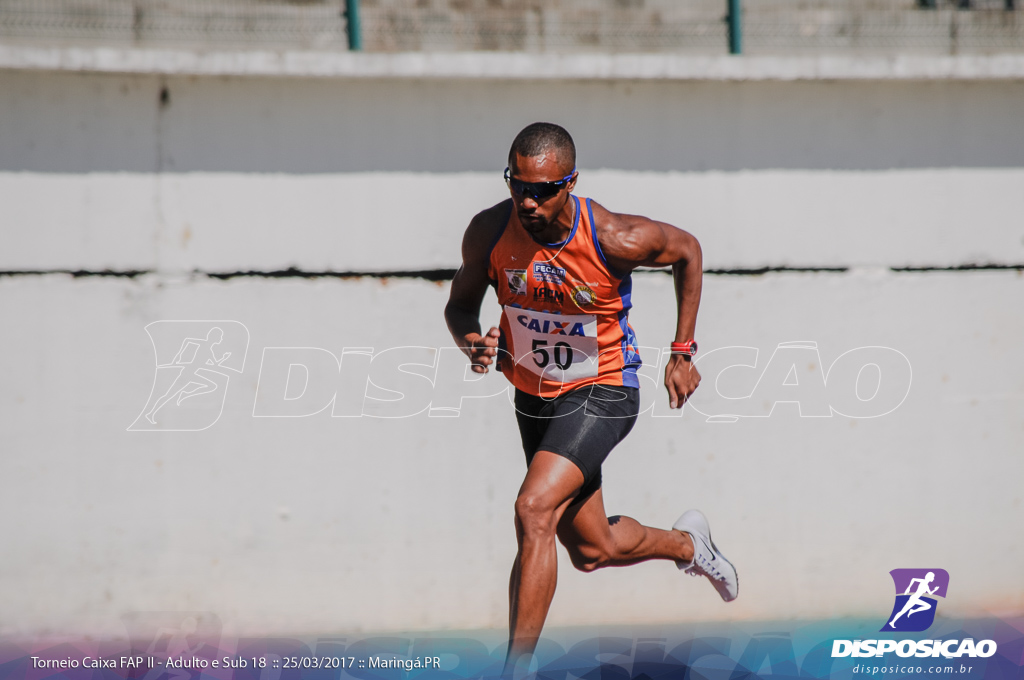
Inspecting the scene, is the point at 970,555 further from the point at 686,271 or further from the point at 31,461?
the point at 31,461

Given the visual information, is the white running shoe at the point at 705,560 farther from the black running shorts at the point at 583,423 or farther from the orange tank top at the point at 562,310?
the orange tank top at the point at 562,310

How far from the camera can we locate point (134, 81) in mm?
4820

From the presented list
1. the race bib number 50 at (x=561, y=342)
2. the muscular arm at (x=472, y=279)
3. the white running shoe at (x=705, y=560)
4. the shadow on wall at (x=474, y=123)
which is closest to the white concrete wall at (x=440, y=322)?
the shadow on wall at (x=474, y=123)

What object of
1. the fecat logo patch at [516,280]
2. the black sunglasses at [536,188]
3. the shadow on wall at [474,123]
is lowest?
the fecat logo patch at [516,280]

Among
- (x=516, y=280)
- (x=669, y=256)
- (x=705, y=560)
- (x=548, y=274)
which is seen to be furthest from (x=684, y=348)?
(x=705, y=560)

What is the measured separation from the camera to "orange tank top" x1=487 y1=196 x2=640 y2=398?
390cm

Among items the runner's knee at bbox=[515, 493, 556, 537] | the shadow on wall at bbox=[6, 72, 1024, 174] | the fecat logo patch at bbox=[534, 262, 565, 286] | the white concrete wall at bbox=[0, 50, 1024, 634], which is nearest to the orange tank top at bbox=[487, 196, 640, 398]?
the fecat logo patch at bbox=[534, 262, 565, 286]

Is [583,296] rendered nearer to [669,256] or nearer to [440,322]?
[669,256]

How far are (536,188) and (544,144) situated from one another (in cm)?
18

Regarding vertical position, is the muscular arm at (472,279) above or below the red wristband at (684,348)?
above

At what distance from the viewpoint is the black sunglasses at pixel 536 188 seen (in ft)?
11.8

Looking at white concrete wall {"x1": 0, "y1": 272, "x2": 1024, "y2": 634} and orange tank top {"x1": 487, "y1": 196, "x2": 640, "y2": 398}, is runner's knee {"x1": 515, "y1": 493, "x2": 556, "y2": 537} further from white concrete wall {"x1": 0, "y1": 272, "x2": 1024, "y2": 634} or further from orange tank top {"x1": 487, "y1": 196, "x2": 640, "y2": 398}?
white concrete wall {"x1": 0, "y1": 272, "x2": 1024, "y2": 634}

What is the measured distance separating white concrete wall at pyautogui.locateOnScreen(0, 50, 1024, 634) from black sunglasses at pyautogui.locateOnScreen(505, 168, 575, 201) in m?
1.41

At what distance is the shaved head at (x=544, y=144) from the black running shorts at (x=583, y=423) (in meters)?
0.99
